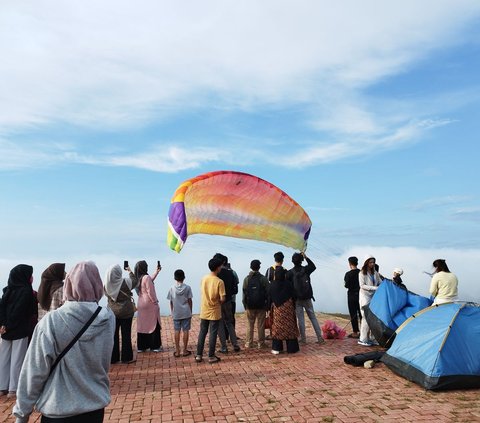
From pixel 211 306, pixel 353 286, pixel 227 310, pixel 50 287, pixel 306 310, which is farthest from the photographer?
pixel 353 286

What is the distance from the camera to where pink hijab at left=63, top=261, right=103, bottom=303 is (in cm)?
344

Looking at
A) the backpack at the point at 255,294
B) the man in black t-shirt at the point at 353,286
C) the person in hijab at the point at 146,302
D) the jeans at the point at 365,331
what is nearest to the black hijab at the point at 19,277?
the person in hijab at the point at 146,302

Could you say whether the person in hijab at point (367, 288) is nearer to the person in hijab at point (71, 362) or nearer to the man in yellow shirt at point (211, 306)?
the man in yellow shirt at point (211, 306)

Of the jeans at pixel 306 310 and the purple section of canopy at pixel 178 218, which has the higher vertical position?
the purple section of canopy at pixel 178 218

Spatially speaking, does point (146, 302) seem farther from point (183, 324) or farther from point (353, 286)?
point (353, 286)

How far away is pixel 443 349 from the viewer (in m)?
7.81

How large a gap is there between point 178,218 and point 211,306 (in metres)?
2.62

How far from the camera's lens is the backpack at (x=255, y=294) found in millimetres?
10984

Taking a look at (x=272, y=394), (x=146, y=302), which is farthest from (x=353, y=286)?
(x=272, y=394)

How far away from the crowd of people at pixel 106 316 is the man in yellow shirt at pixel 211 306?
21 mm

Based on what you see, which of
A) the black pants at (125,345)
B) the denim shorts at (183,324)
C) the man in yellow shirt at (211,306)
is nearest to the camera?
the man in yellow shirt at (211,306)

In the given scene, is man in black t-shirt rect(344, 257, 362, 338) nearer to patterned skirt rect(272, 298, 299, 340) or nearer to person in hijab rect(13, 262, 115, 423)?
patterned skirt rect(272, 298, 299, 340)

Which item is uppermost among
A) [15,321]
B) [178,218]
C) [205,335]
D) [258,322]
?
[178,218]

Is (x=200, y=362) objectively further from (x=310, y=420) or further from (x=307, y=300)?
(x=310, y=420)
